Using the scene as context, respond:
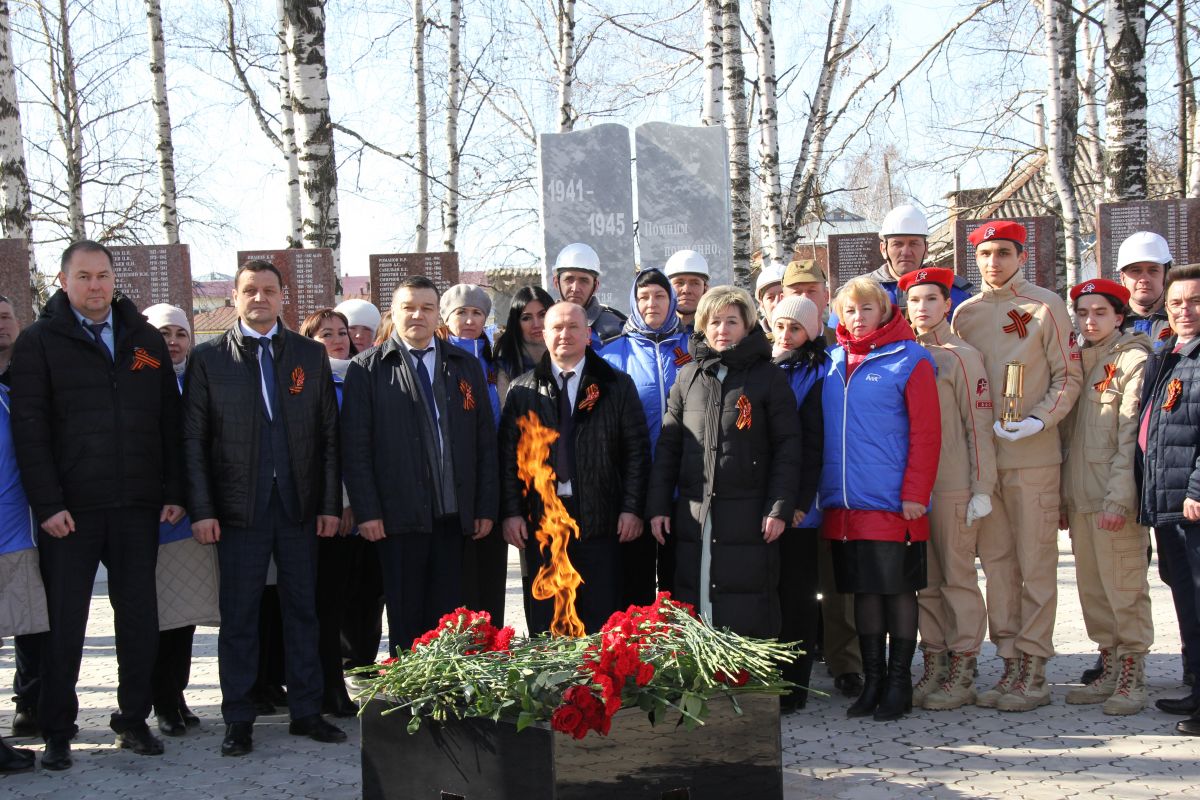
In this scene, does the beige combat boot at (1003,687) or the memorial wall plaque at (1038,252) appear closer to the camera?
the beige combat boot at (1003,687)

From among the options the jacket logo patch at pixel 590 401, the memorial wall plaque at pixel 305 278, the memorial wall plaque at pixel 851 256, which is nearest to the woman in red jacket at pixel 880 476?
the jacket logo patch at pixel 590 401

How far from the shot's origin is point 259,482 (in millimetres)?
5188

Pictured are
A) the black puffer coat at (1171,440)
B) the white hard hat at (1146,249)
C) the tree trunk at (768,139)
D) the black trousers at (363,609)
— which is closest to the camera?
the black puffer coat at (1171,440)

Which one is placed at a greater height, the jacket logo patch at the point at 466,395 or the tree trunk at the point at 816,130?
the tree trunk at the point at 816,130

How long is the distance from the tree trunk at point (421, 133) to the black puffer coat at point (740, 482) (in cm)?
1480

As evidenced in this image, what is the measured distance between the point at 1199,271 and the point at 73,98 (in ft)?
65.7

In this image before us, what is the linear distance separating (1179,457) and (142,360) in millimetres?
4749

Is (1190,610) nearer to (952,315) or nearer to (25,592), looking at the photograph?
(952,315)

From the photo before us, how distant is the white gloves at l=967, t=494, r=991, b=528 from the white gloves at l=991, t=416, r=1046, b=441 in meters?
0.31

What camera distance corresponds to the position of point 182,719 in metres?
5.57

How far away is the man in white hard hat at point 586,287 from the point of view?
6.70m

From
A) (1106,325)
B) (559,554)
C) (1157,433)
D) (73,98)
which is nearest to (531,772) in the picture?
(559,554)

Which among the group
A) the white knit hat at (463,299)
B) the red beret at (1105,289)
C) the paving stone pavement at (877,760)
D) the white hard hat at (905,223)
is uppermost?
the white hard hat at (905,223)

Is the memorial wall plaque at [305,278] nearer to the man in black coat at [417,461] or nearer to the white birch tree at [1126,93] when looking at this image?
the man in black coat at [417,461]
